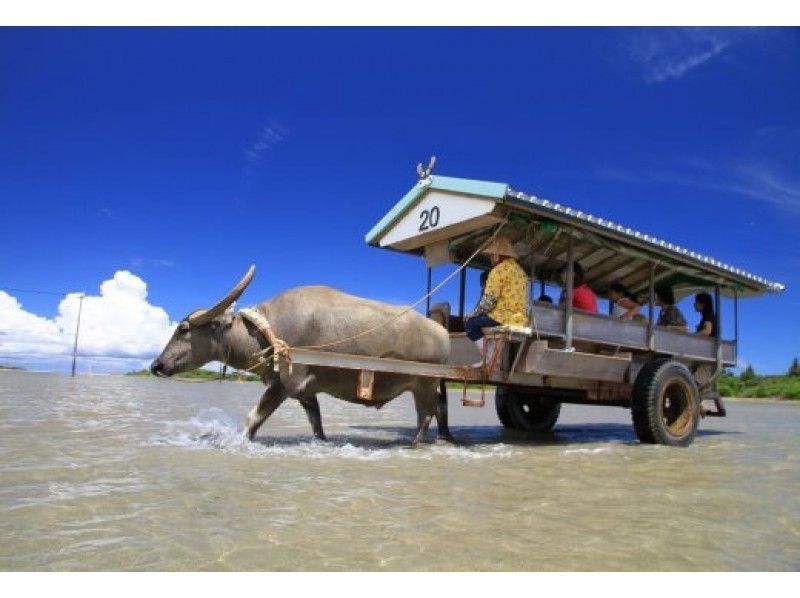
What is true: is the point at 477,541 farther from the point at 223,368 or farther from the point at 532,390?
the point at 532,390

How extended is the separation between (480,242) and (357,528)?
5772 millimetres

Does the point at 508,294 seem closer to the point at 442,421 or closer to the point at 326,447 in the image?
the point at 442,421

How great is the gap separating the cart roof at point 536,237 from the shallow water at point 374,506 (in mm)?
2610

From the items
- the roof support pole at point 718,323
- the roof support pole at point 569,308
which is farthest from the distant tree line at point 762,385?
the roof support pole at point 569,308

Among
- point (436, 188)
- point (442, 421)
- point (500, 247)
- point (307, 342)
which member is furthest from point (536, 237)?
point (307, 342)

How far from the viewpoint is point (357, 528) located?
299cm

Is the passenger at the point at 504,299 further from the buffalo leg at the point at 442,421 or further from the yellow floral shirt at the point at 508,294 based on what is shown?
the buffalo leg at the point at 442,421

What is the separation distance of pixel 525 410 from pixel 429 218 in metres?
4.17

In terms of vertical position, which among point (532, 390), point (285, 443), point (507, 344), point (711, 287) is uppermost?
point (711, 287)

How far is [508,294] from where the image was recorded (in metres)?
6.98

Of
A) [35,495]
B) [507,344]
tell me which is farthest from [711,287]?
[35,495]

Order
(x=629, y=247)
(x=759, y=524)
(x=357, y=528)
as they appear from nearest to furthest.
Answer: (x=357, y=528), (x=759, y=524), (x=629, y=247)

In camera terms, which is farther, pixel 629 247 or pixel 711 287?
pixel 711 287

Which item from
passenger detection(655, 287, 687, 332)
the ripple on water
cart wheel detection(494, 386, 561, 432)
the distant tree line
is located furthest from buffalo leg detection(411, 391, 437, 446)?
the distant tree line
